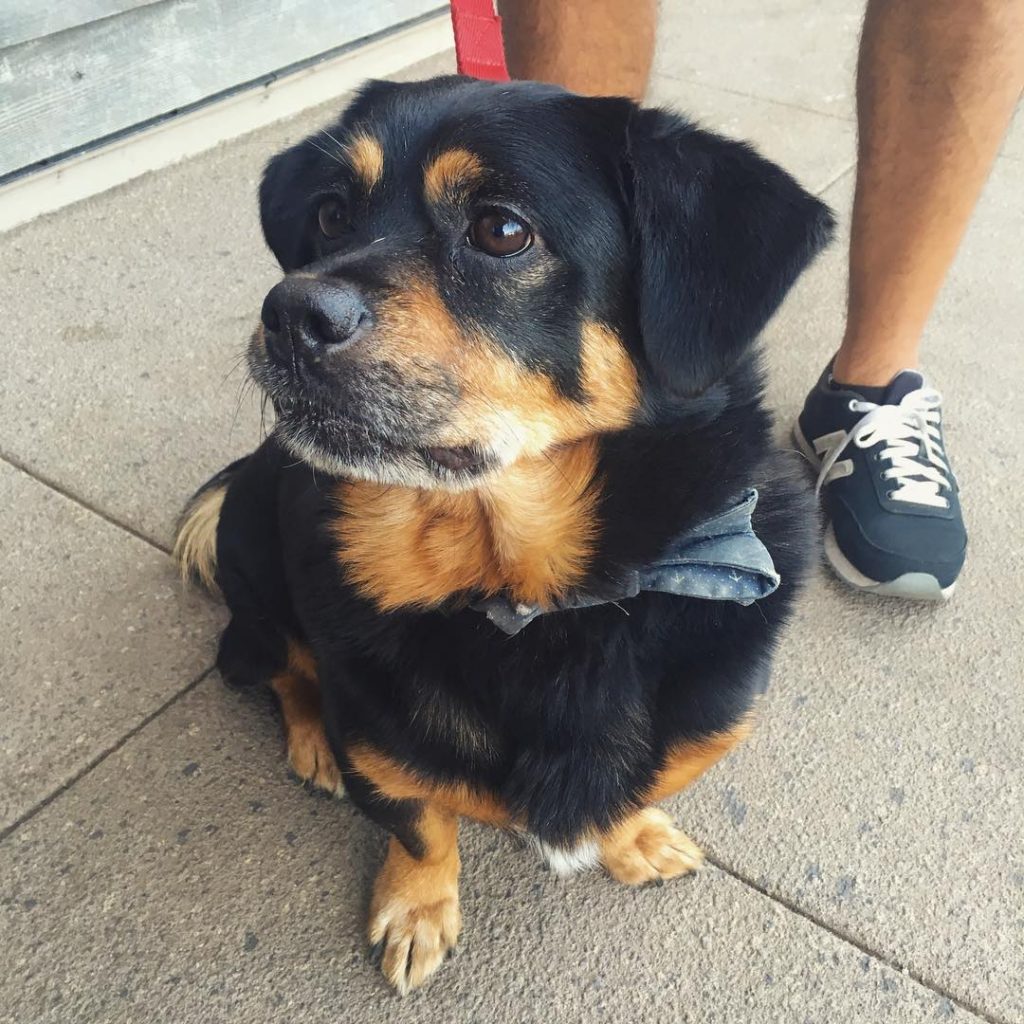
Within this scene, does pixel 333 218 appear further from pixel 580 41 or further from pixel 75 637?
pixel 75 637

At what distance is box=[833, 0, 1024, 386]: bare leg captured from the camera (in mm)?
2201

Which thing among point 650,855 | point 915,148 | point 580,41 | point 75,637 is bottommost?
Result: point 650,855

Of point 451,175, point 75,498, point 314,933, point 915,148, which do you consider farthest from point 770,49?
point 314,933

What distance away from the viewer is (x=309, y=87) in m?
4.20

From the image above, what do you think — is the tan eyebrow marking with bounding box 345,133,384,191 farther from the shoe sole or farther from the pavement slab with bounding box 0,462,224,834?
the shoe sole

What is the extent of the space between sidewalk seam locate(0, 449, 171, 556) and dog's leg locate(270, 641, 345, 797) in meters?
0.58

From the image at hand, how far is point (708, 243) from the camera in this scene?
4.37ft

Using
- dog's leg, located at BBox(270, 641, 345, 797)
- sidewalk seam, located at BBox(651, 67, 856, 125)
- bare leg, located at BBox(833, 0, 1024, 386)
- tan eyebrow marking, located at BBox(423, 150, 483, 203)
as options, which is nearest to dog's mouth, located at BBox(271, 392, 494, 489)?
tan eyebrow marking, located at BBox(423, 150, 483, 203)

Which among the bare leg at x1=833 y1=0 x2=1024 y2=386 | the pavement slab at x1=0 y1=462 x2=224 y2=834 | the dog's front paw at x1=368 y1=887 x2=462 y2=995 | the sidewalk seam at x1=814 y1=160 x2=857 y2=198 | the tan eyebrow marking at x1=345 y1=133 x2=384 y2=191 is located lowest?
the sidewalk seam at x1=814 y1=160 x2=857 y2=198

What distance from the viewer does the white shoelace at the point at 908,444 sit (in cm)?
243

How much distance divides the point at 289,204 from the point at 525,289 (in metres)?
0.62

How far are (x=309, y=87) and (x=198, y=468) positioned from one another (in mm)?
2316

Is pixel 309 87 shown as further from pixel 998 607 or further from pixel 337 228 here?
pixel 998 607

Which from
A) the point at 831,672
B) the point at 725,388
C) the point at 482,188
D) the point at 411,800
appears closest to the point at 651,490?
the point at 725,388
